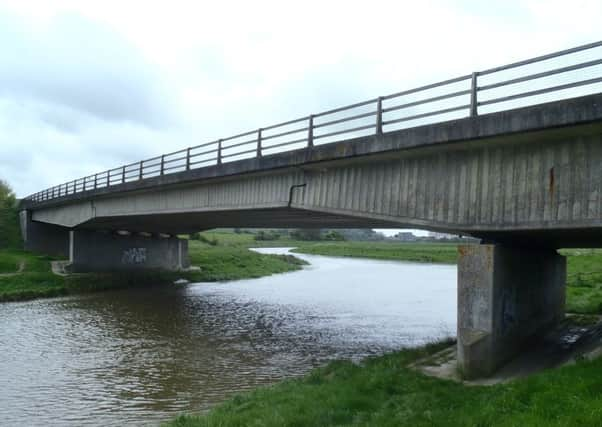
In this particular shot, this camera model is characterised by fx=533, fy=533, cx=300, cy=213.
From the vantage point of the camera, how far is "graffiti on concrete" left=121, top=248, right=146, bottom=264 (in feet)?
137

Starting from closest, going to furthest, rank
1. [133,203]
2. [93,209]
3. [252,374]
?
[252,374] → [133,203] → [93,209]

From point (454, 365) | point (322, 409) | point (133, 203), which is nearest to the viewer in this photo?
point (322, 409)

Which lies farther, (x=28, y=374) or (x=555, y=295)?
(x=555, y=295)

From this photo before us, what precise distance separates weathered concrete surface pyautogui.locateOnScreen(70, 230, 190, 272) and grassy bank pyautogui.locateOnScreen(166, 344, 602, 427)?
31784mm

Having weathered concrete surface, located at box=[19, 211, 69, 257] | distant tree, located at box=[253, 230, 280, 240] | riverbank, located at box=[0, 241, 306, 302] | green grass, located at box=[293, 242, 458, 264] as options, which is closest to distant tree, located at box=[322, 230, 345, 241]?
distant tree, located at box=[253, 230, 280, 240]

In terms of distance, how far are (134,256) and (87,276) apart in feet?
17.9

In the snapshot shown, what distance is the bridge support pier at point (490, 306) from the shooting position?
11.5 m

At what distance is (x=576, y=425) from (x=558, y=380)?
2064 millimetres

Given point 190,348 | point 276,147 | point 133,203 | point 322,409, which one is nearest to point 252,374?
point 190,348

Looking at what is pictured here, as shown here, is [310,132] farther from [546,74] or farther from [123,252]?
[123,252]

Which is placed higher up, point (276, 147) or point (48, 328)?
point (276, 147)

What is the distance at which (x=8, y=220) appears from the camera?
53750 millimetres

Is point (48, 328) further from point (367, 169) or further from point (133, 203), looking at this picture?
point (367, 169)

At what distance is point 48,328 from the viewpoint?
70.9 ft
